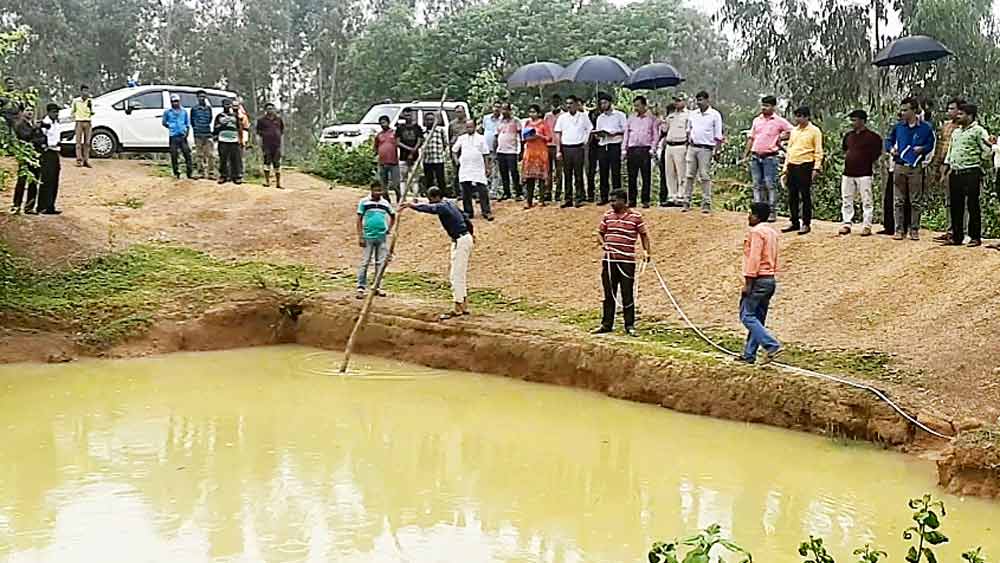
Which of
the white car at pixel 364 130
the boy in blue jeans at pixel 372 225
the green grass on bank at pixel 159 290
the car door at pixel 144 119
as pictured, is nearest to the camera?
the green grass on bank at pixel 159 290

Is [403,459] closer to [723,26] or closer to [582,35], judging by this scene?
[723,26]

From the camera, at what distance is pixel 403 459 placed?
10.2 m

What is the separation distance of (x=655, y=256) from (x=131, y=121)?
39.5 feet

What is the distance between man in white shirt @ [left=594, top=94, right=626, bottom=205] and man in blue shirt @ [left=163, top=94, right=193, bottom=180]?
27.0 feet

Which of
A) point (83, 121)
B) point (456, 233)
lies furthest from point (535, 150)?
point (83, 121)

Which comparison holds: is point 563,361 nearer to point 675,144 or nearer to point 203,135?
point 675,144

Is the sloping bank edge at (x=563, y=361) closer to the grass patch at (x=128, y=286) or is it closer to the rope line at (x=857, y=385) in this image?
the rope line at (x=857, y=385)

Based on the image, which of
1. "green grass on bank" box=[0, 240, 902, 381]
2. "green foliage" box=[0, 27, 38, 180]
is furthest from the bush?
"green foliage" box=[0, 27, 38, 180]

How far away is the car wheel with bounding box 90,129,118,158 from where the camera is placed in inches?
882

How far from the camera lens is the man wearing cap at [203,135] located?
2034cm

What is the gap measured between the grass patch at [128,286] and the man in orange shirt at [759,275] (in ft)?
23.3

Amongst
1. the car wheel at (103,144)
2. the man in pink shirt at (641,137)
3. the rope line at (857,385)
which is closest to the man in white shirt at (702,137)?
the man in pink shirt at (641,137)

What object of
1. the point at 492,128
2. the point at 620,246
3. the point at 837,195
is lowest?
the point at 620,246

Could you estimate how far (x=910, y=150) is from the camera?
12.8 meters
